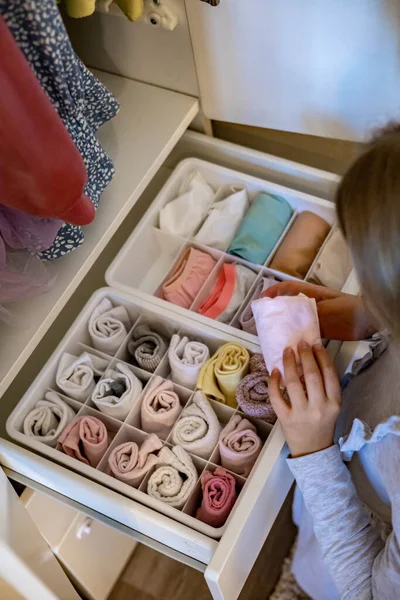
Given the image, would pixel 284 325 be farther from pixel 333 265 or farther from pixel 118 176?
pixel 118 176

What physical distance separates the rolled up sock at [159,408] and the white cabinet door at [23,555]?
0.68 feet

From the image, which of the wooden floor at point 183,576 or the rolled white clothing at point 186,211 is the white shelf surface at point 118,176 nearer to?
the rolled white clothing at point 186,211

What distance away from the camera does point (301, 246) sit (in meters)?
1.08

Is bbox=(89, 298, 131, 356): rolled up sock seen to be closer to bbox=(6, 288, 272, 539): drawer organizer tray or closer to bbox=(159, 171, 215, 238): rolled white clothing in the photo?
bbox=(6, 288, 272, 539): drawer organizer tray

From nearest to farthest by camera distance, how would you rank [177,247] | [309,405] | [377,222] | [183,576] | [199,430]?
[377,222]
[309,405]
[199,430]
[177,247]
[183,576]

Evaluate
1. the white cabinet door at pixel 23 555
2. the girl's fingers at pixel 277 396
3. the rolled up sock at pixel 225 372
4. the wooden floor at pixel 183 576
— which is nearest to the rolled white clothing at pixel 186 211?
the rolled up sock at pixel 225 372

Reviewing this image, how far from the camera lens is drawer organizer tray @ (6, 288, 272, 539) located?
2.84ft

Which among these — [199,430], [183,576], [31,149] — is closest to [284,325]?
[199,430]

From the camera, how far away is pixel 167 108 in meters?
1.09

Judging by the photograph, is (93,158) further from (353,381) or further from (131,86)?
(353,381)

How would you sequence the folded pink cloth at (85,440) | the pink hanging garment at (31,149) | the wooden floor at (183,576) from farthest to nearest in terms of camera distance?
1. the wooden floor at (183,576)
2. the folded pink cloth at (85,440)
3. the pink hanging garment at (31,149)

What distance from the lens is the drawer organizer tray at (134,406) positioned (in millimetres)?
864

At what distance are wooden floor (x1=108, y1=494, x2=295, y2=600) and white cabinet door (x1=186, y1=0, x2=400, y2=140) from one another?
82cm

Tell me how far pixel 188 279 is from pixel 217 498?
0.35 m
